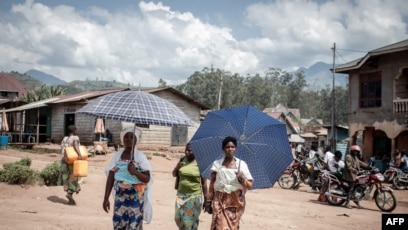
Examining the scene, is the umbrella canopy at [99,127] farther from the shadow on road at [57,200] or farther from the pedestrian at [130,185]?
the pedestrian at [130,185]

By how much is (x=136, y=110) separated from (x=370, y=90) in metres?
18.9

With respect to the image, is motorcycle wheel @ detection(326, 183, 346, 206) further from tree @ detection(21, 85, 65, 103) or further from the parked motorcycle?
tree @ detection(21, 85, 65, 103)

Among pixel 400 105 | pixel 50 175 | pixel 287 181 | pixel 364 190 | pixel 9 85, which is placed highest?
pixel 9 85

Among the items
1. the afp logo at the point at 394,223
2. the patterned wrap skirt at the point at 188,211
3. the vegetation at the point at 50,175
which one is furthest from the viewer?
the vegetation at the point at 50,175

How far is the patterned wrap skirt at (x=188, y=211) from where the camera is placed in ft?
15.9

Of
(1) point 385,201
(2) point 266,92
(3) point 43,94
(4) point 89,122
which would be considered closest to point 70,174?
(1) point 385,201

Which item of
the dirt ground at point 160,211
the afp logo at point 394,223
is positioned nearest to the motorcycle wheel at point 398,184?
the dirt ground at point 160,211

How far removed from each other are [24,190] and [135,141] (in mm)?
6300

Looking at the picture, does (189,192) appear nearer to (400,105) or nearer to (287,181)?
(287,181)

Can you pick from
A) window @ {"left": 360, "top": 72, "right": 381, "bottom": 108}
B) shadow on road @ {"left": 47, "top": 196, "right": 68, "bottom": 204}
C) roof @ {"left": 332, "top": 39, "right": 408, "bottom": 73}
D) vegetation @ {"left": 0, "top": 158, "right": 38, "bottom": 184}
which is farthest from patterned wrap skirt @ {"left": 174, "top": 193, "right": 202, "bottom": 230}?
window @ {"left": 360, "top": 72, "right": 381, "bottom": 108}

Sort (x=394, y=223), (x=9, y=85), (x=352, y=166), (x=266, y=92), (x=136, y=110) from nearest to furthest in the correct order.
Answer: (x=136, y=110)
(x=394, y=223)
(x=352, y=166)
(x=9, y=85)
(x=266, y=92)

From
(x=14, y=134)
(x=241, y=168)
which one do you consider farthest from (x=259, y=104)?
(x=241, y=168)

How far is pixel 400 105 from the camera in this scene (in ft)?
60.7

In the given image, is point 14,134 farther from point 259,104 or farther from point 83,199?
point 259,104
